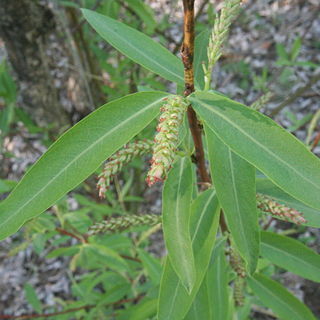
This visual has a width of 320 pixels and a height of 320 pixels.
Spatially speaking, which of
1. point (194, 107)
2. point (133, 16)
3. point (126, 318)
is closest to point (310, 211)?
point (194, 107)

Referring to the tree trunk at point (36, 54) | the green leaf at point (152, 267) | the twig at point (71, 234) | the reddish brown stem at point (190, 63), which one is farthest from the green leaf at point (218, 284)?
the tree trunk at point (36, 54)

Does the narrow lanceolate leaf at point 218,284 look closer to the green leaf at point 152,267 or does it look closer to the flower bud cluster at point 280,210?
the flower bud cluster at point 280,210

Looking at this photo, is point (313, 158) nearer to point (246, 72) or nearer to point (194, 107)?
point (194, 107)

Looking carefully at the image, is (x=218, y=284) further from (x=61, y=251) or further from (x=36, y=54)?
(x=36, y=54)

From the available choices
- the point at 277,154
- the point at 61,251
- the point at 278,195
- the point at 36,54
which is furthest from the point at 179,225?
the point at 36,54

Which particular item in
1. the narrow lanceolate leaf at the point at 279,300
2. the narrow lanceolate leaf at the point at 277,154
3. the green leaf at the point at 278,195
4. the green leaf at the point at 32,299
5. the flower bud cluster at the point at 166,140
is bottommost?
the green leaf at the point at 32,299

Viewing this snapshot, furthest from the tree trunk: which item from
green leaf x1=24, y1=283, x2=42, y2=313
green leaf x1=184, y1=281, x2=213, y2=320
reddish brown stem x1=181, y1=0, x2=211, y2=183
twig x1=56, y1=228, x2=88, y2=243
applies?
green leaf x1=184, y1=281, x2=213, y2=320
